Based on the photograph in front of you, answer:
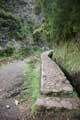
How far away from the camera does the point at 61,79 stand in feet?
18.0

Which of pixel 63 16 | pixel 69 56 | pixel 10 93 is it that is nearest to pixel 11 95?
pixel 10 93

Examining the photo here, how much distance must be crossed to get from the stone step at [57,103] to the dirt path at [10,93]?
16.3 inches

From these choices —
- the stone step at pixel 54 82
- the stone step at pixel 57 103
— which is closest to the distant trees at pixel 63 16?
the stone step at pixel 54 82

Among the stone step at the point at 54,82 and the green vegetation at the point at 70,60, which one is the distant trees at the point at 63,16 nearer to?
the green vegetation at the point at 70,60

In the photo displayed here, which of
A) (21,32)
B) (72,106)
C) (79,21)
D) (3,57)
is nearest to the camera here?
(72,106)

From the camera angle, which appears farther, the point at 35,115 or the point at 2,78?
the point at 2,78

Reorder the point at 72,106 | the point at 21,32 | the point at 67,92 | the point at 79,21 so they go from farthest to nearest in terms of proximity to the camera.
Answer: the point at 21,32 → the point at 79,21 → the point at 67,92 → the point at 72,106

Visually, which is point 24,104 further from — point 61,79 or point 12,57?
point 12,57

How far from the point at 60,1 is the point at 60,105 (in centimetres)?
204

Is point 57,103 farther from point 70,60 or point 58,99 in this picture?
point 70,60

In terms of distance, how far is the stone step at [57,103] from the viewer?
4480 mm

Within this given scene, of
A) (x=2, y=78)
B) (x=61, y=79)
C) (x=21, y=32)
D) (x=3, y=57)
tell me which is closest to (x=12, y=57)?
(x=3, y=57)

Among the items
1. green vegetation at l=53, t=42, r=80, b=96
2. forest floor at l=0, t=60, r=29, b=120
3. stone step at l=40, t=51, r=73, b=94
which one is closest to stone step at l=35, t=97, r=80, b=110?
stone step at l=40, t=51, r=73, b=94

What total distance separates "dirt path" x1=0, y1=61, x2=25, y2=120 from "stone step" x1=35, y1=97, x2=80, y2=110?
41 cm
